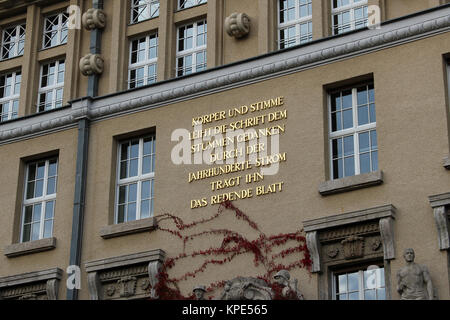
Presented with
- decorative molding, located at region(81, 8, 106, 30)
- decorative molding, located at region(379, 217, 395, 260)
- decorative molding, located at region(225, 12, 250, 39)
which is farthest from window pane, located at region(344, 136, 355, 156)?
decorative molding, located at region(81, 8, 106, 30)

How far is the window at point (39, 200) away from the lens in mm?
30000

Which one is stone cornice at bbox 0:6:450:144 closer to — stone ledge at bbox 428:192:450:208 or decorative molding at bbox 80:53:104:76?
decorative molding at bbox 80:53:104:76

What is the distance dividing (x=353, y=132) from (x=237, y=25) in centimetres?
423

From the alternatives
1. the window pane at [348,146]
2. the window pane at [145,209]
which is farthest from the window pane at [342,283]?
the window pane at [145,209]

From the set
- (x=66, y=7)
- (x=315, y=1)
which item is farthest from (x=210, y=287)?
(x=66, y=7)

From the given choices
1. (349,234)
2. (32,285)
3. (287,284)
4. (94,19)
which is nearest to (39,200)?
(32,285)

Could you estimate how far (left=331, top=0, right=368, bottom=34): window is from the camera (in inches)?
1104

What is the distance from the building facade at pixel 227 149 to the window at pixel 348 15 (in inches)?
1.3

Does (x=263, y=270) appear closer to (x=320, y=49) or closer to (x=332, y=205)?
(x=332, y=205)

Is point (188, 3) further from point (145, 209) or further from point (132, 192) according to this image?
point (145, 209)

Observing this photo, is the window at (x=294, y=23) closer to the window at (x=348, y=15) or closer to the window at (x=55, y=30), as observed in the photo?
the window at (x=348, y=15)

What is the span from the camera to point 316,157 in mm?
26672

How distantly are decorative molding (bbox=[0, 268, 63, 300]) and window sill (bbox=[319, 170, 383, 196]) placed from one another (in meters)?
6.78
